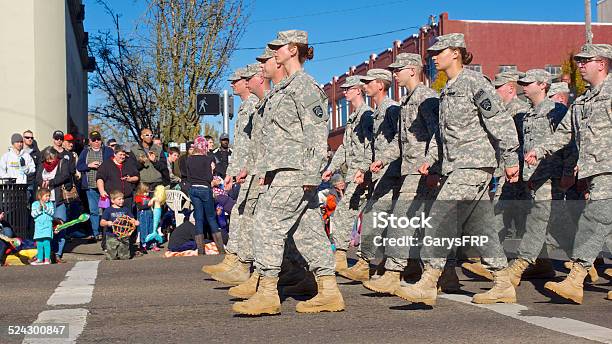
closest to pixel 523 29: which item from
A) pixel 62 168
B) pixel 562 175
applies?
pixel 62 168

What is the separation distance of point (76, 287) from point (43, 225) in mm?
4200

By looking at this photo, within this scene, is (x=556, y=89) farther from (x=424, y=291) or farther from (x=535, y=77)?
(x=424, y=291)

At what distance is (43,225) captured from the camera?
532 inches

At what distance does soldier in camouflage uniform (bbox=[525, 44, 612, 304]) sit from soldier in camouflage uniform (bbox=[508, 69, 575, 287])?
2.64 feet

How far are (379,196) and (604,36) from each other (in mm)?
46993

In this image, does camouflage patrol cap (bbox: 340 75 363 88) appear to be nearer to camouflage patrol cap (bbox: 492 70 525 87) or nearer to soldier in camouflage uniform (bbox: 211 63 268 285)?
soldier in camouflage uniform (bbox: 211 63 268 285)

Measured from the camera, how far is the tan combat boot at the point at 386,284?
8234mm

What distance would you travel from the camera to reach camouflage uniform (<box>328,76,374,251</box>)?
9.91m

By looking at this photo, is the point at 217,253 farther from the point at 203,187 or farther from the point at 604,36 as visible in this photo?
the point at 604,36

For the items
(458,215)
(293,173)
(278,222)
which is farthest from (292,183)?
(458,215)

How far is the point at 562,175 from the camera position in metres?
9.41

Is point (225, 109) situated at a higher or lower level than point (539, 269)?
higher

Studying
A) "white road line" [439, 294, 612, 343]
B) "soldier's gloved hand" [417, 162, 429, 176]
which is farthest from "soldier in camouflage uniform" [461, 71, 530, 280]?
"white road line" [439, 294, 612, 343]

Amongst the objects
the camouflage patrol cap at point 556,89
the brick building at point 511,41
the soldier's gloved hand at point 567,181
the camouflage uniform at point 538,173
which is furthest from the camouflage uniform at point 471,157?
the brick building at point 511,41
